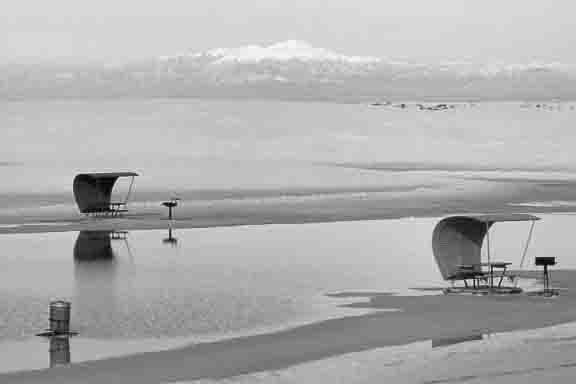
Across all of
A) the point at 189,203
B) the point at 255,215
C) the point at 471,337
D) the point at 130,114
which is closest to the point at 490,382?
the point at 471,337

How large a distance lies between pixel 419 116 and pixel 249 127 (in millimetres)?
22956

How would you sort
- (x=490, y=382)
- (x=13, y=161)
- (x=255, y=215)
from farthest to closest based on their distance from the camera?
1. (x=13, y=161)
2. (x=255, y=215)
3. (x=490, y=382)

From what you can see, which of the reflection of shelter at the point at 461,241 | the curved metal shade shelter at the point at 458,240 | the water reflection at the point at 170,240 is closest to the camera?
the reflection of shelter at the point at 461,241

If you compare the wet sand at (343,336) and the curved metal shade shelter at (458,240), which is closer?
the wet sand at (343,336)

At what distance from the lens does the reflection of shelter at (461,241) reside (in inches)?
1031

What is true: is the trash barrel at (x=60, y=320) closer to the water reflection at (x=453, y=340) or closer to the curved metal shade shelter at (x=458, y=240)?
the water reflection at (x=453, y=340)

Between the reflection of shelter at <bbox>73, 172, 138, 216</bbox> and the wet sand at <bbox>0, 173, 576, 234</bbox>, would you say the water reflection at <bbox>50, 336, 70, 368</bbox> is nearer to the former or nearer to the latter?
the wet sand at <bbox>0, 173, 576, 234</bbox>

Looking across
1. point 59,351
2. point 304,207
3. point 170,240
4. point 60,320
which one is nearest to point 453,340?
point 59,351

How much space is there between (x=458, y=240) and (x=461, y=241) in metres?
0.09

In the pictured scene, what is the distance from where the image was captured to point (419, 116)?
12850 cm

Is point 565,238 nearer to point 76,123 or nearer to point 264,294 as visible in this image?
point 264,294

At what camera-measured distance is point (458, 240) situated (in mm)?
27047

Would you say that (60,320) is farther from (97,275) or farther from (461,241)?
(461,241)

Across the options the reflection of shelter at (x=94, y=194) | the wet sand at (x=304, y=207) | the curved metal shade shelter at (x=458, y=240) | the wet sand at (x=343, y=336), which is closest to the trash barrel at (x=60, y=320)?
the wet sand at (x=343, y=336)
